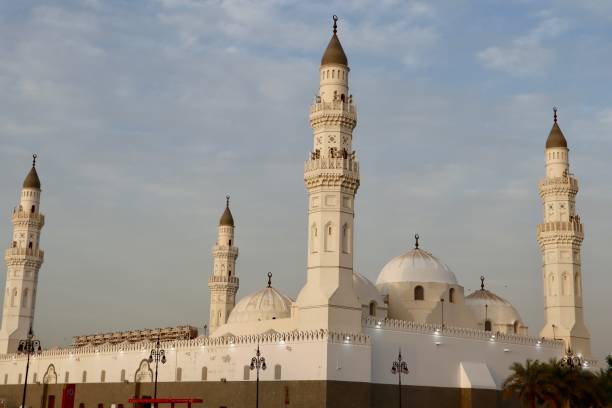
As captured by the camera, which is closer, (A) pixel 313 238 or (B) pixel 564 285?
(A) pixel 313 238

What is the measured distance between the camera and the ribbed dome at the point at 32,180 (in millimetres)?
64562

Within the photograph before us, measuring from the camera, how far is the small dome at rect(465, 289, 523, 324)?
53438mm

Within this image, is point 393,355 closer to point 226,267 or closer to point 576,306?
A: point 576,306

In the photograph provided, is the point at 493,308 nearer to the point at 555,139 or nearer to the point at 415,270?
the point at 415,270

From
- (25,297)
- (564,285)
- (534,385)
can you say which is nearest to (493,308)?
(564,285)

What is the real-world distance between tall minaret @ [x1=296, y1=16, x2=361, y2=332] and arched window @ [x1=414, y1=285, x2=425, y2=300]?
36.3 feet

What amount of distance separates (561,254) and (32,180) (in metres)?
42.7

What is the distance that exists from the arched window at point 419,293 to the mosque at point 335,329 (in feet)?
0.22

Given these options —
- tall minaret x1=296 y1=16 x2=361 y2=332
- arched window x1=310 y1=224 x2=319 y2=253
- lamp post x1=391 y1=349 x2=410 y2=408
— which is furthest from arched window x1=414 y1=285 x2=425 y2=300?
arched window x1=310 y1=224 x2=319 y2=253

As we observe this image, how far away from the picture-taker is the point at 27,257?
62281 mm

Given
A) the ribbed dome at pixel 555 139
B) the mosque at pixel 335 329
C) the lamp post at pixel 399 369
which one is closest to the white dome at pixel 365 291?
the mosque at pixel 335 329

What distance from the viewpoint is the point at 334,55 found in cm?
4153

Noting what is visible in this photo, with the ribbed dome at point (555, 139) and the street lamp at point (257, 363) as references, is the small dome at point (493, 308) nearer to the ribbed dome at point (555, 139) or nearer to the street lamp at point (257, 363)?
the ribbed dome at point (555, 139)

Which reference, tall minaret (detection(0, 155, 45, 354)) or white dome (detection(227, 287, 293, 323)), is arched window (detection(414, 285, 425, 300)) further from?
tall minaret (detection(0, 155, 45, 354))
